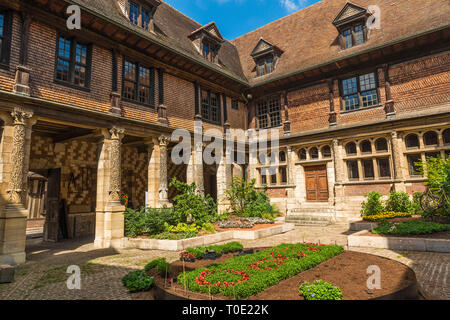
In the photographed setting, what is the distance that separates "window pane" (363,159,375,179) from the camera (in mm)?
15100

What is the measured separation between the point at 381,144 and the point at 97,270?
14.5m

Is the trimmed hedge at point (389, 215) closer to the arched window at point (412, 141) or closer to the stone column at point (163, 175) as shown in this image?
the arched window at point (412, 141)

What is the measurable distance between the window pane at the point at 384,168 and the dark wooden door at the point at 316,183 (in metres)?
2.87

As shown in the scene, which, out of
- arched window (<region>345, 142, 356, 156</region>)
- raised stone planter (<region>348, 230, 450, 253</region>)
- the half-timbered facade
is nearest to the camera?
raised stone planter (<region>348, 230, 450, 253</region>)

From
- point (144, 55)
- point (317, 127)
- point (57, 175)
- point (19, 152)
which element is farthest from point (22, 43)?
point (317, 127)

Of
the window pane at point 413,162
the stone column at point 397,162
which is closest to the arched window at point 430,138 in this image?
the window pane at point 413,162

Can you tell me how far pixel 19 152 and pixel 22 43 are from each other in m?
3.68

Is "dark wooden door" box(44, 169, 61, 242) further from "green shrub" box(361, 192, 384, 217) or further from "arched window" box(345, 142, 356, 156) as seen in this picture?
"arched window" box(345, 142, 356, 156)

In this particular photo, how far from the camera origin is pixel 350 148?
1591 centimetres

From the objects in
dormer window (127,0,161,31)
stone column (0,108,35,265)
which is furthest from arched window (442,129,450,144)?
stone column (0,108,35,265)

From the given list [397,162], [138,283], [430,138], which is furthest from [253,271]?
[430,138]

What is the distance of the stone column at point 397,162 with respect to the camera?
44.7ft

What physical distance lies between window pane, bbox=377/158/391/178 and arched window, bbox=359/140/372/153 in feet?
2.57
